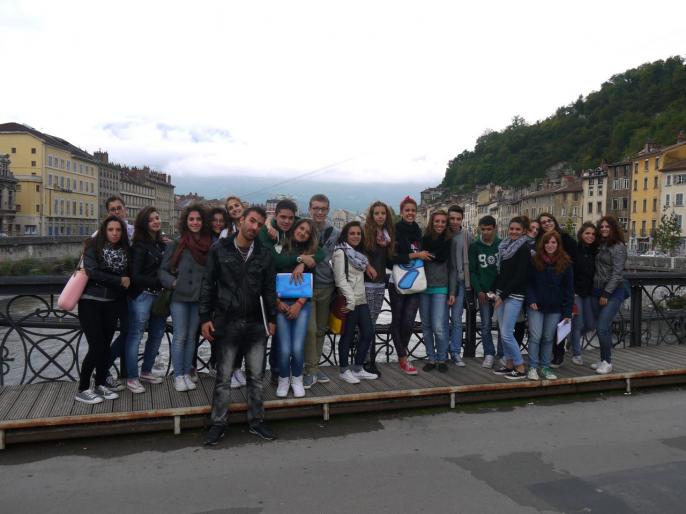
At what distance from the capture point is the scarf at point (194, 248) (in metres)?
5.36

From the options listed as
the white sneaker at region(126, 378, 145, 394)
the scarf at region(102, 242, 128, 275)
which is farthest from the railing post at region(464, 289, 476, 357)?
the scarf at region(102, 242, 128, 275)

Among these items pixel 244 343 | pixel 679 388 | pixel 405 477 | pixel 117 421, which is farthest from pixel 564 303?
pixel 117 421

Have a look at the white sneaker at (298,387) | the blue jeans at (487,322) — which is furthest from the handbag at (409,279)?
the white sneaker at (298,387)

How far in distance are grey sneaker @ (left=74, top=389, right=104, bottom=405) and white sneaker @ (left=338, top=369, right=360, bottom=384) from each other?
2.33 m

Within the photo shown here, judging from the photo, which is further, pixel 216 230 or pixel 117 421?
pixel 216 230

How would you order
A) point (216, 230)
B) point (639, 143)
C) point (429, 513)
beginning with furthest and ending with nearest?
point (639, 143), point (216, 230), point (429, 513)

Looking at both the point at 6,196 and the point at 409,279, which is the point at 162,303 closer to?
the point at 409,279

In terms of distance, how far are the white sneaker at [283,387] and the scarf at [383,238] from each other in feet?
5.88

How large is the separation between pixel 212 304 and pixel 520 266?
330 centimetres

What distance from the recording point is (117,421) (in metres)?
4.64

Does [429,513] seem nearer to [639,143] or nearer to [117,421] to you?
[117,421]

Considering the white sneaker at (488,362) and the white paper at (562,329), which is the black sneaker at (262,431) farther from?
the white paper at (562,329)

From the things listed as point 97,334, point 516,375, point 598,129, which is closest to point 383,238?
point 516,375

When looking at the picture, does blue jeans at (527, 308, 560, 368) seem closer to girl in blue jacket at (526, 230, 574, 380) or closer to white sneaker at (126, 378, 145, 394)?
girl in blue jacket at (526, 230, 574, 380)
